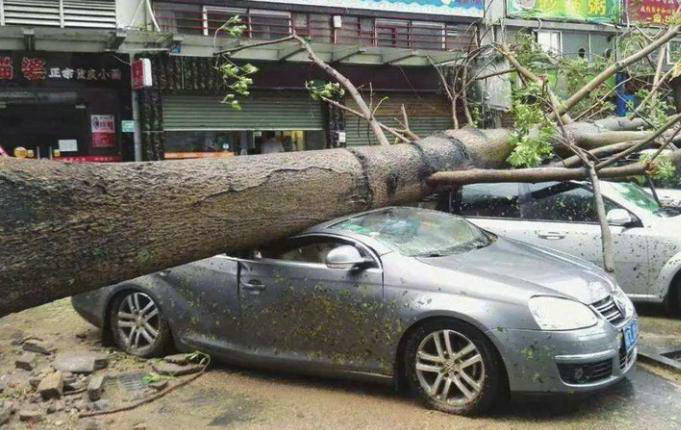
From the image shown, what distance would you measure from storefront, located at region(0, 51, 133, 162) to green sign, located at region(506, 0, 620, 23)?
34.7 feet

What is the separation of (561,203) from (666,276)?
1231mm

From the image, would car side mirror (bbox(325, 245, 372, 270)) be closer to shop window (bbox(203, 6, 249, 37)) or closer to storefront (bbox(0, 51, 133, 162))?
storefront (bbox(0, 51, 133, 162))

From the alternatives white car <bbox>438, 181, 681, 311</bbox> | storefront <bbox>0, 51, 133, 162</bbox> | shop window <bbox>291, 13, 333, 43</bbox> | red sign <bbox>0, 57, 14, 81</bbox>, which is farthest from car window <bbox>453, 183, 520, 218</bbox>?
red sign <bbox>0, 57, 14, 81</bbox>

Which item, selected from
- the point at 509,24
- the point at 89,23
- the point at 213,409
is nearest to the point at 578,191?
the point at 213,409

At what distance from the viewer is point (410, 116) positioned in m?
17.5

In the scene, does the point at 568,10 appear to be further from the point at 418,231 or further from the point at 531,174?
the point at 418,231

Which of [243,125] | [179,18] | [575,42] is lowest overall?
[243,125]

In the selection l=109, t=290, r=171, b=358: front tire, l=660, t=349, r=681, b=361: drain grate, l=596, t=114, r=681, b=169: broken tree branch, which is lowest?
l=660, t=349, r=681, b=361: drain grate

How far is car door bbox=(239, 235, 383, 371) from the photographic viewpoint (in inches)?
191

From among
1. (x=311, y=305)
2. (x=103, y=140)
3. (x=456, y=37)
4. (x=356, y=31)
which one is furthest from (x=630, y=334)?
(x=456, y=37)

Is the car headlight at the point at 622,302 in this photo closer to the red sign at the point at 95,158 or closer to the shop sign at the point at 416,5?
the red sign at the point at 95,158

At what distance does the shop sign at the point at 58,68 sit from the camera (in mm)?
12625

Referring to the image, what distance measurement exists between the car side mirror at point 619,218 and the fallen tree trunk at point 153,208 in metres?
2.12

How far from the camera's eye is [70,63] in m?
13.3
